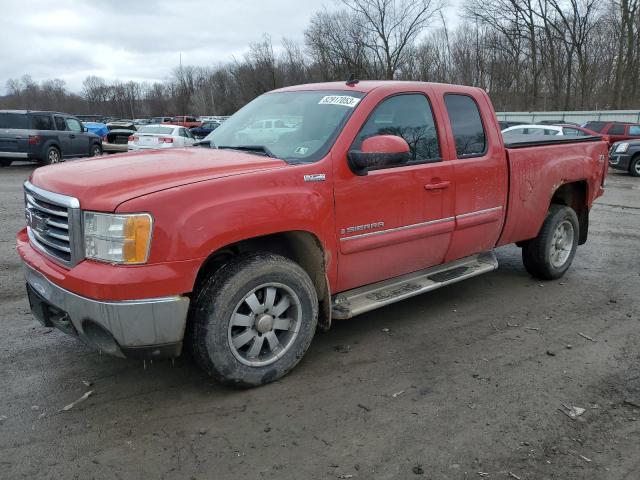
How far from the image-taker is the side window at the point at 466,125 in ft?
15.0

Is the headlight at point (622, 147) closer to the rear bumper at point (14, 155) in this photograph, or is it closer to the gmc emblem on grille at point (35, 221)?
the gmc emblem on grille at point (35, 221)

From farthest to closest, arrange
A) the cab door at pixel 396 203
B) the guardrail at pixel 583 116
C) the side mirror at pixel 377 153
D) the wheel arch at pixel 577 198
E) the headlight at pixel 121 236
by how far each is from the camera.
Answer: the guardrail at pixel 583 116
the wheel arch at pixel 577 198
the cab door at pixel 396 203
the side mirror at pixel 377 153
the headlight at pixel 121 236

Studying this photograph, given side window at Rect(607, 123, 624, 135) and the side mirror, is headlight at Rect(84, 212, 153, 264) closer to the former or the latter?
the side mirror

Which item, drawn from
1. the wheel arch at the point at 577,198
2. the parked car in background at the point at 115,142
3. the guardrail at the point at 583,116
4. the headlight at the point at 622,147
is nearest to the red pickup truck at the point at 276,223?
the wheel arch at the point at 577,198

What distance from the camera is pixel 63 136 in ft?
59.4

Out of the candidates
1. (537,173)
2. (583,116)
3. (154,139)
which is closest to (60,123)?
(154,139)

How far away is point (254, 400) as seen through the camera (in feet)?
11.0

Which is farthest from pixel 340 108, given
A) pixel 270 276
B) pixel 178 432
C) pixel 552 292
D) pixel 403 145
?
pixel 552 292

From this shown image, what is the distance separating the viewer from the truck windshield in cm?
379

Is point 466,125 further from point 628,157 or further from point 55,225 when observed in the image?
point 628,157

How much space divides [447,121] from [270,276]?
2152 millimetres

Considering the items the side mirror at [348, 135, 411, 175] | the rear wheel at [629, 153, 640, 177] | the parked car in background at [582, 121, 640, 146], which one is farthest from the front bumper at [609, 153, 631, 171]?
the side mirror at [348, 135, 411, 175]

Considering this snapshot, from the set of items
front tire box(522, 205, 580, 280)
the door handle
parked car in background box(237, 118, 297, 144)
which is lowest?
front tire box(522, 205, 580, 280)

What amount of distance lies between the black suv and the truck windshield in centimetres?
1489
